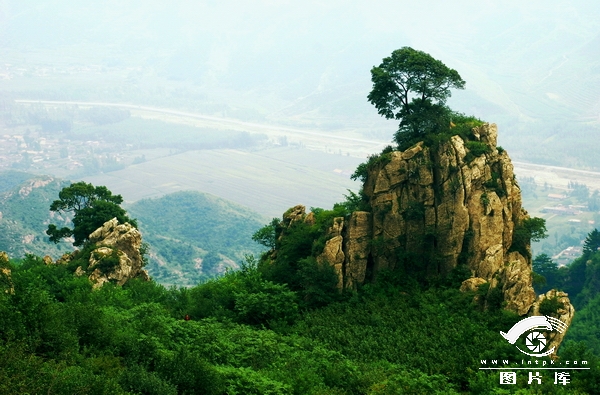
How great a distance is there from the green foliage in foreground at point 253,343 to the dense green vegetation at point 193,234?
165 feet

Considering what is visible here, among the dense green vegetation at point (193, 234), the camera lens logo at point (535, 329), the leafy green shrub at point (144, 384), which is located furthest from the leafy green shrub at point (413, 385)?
the dense green vegetation at point (193, 234)

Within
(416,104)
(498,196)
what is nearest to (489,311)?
(498,196)

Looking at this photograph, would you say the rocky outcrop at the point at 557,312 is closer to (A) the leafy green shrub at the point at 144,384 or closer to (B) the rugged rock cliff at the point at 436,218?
(B) the rugged rock cliff at the point at 436,218

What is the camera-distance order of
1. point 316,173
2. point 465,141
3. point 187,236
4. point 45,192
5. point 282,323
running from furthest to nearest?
point 316,173 → point 187,236 → point 45,192 → point 465,141 → point 282,323

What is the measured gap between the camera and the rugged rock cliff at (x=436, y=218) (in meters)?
30.4

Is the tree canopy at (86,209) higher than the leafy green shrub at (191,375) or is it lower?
higher

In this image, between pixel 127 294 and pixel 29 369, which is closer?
pixel 29 369

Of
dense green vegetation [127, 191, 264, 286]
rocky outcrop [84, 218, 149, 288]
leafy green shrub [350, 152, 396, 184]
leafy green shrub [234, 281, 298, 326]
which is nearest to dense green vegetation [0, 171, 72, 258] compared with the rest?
dense green vegetation [127, 191, 264, 286]

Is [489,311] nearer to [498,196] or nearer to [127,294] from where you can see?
[498,196]

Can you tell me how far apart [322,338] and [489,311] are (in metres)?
5.89

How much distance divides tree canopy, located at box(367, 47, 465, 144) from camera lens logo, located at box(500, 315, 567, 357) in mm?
10084

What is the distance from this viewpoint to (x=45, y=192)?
95.7 meters

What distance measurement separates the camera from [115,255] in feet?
118

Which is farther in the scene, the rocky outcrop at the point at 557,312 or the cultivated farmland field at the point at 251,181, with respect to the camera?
the cultivated farmland field at the point at 251,181
